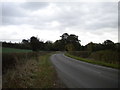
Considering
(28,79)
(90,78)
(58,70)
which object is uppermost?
(90,78)

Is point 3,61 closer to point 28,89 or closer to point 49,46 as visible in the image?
point 28,89

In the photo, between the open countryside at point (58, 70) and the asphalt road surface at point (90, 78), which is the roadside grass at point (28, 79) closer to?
the open countryside at point (58, 70)

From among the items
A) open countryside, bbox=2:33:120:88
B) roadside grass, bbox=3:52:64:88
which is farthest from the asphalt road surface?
roadside grass, bbox=3:52:64:88

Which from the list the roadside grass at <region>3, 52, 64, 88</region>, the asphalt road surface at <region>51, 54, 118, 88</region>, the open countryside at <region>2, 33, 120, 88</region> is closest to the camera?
the asphalt road surface at <region>51, 54, 118, 88</region>

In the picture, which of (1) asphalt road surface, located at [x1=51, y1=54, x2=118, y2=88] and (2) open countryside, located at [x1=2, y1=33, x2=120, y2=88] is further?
(2) open countryside, located at [x1=2, y1=33, x2=120, y2=88]

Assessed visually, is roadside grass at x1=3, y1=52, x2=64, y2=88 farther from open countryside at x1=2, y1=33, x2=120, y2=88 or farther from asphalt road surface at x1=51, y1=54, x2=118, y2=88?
asphalt road surface at x1=51, y1=54, x2=118, y2=88

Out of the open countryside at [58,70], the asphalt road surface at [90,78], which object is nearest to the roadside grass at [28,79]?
the open countryside at [58,70]

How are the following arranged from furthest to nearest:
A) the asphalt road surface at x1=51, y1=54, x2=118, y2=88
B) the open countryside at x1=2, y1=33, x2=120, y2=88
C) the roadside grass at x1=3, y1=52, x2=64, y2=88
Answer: the open countryside at x1=2, y1=33, x2=120, y2=88
the roadside grass at x1=3, y1=52, x2=64, y2=88
the asphalt road surface at x1=51, y1=54, x2=118, y2=88

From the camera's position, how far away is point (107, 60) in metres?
24.3

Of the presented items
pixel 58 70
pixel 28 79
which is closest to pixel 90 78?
pixel 28 79

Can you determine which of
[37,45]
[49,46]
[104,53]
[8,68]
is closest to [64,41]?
[49,46]

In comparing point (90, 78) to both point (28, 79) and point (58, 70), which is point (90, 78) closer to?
point (28, 79)

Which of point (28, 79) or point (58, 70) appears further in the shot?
point (58, 70)

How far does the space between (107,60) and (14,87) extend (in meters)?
18.5
